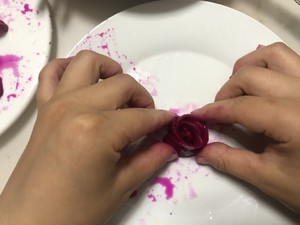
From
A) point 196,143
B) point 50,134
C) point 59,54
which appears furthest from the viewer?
point 59,54

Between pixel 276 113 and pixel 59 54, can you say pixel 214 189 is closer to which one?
pixel 276 113

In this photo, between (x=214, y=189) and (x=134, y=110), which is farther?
(x=214, y=189)

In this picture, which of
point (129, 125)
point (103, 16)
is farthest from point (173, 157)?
point (103, 16)

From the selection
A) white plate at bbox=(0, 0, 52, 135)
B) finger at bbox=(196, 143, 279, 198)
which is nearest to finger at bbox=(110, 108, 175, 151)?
finger at bbox=(196, 143, 279, 198)

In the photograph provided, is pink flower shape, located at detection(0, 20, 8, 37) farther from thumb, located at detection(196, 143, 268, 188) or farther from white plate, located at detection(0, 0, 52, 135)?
thumb, located at detection(196, 143, 268, 188)

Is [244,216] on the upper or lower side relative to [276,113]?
lower

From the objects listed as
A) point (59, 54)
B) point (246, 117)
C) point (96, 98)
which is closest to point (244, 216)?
point (246, 117)

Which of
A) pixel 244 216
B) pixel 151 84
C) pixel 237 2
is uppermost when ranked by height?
pixel 237 2

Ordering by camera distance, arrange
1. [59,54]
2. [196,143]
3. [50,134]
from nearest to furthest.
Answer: [50,134] → [196,143] → [59,54]
